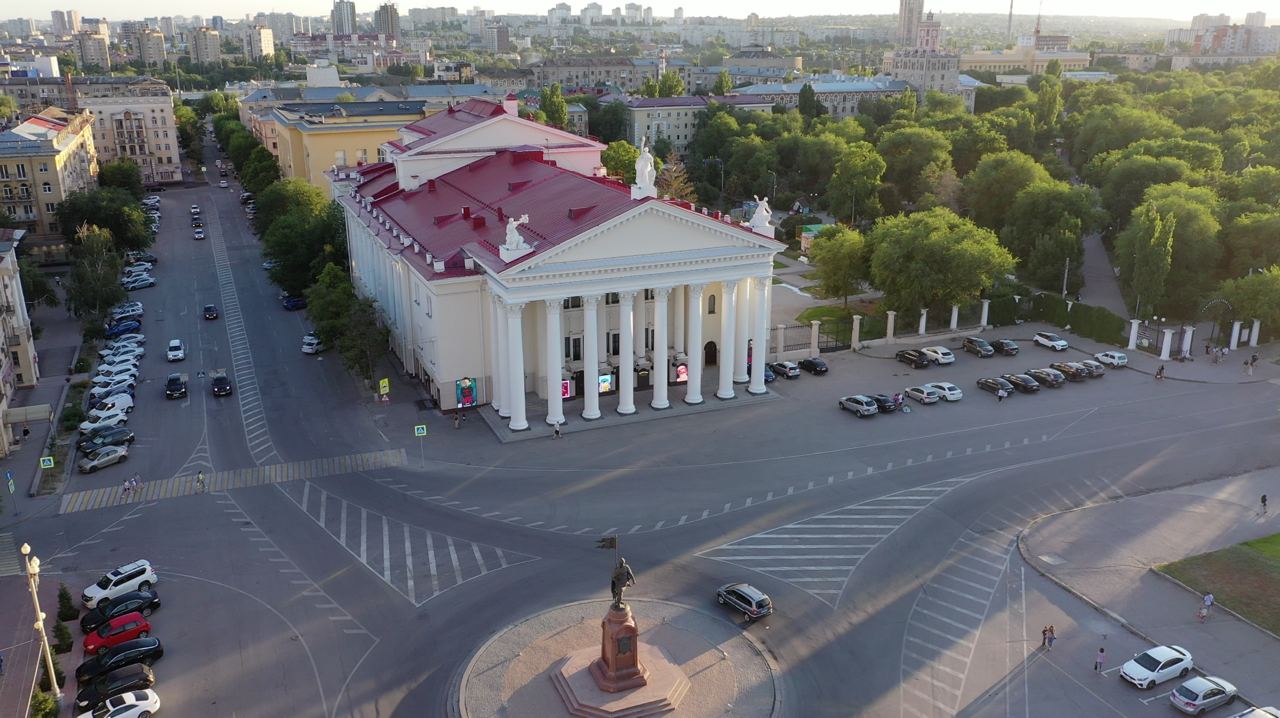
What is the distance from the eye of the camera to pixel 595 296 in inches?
2345

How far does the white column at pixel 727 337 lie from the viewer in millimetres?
63500

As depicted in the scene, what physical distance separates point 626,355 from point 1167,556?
102ft

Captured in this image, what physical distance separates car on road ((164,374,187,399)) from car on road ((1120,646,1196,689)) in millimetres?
59162

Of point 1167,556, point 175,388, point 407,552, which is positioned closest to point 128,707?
point 407,552

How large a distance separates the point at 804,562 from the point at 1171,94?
168559 mm

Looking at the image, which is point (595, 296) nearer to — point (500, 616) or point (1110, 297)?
point (500, 616)

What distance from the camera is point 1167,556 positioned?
46.6 m

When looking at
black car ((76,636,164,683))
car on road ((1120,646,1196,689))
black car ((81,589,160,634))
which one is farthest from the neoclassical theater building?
car on road ((1120,646,1196,689))

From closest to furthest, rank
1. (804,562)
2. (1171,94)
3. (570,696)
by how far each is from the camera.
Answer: (570,696) < (804,562) < (1171,94)

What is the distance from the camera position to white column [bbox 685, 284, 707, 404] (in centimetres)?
6253

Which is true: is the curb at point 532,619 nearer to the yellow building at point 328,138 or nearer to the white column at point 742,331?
the white column at point 742,331

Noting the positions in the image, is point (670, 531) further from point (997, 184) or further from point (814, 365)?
point (997, 184)

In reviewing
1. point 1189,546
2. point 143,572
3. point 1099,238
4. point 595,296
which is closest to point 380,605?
point 143,572

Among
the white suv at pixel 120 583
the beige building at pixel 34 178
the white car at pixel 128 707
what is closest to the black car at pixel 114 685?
the white car at pixel 128 707
